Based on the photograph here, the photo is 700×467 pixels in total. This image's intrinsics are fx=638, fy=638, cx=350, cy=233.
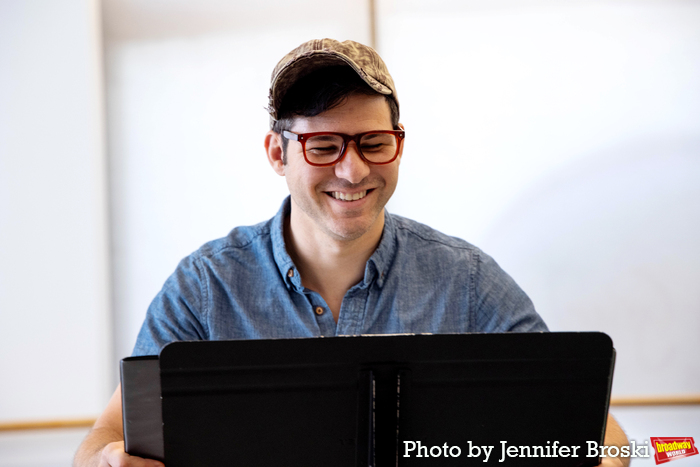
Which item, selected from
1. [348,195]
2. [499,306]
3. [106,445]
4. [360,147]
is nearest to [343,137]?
[360,147]

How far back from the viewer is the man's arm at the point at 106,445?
993 millimetres

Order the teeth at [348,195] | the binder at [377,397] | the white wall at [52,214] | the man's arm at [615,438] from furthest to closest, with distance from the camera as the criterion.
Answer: the white wall at [52,214]
the teeth at [348,195]
the man's arm at [615,438]
the binder at [377,397]

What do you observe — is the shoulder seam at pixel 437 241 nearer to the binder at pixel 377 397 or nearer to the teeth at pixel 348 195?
the teeth at pixel 348 195

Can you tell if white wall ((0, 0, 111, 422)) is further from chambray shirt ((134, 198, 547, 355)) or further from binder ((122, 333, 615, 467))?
binder ((122, 333, 615, 467))

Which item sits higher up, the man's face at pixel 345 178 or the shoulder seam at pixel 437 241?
the man's face at pixel 345 178

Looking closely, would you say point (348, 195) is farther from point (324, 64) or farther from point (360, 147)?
point (324, 64)

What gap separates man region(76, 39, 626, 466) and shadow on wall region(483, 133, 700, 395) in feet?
3.31

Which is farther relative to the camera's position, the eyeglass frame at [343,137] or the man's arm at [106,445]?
the eyeglass frame at [343,137]

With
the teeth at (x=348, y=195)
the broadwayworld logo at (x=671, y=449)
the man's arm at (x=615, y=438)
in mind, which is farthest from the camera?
the broadwayworld logo at (x=671, y=449)

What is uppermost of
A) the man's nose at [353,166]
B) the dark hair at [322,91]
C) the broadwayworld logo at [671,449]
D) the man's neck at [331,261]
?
the dark hair at [322,91]

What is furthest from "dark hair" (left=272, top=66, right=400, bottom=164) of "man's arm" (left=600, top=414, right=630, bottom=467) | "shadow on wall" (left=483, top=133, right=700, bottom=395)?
"shadow on wall" (left=483, top=133, right=700, bottom=395)

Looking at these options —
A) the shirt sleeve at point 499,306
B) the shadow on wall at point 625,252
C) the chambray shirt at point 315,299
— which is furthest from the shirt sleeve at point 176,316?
the shadow on wall at point 625,252

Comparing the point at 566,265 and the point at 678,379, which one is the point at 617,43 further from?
the point at 678,379

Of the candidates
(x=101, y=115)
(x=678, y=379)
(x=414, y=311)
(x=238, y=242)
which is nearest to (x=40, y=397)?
(x=101, y=115)
